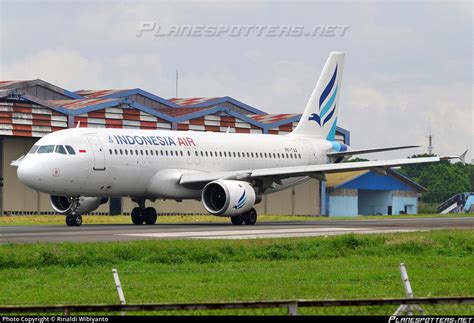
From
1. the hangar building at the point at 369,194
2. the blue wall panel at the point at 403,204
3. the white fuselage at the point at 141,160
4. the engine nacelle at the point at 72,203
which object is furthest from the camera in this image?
the blue wall panel at the point at 403,204

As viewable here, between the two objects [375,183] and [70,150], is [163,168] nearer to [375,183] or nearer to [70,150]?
[70,150]

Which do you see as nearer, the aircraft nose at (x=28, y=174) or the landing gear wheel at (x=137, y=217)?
the aircraft nose at (x=28, y=174)

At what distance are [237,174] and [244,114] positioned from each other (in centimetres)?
3088

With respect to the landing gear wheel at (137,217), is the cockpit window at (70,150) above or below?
above

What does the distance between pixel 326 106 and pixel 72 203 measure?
59.6ft

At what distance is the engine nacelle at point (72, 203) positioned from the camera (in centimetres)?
4398

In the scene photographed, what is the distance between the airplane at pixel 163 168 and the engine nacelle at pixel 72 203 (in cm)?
4

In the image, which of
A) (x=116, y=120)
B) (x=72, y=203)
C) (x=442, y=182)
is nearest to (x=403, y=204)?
(x=116, y=120)

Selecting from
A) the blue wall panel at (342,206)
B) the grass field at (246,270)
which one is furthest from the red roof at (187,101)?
the grass field at (246,270)

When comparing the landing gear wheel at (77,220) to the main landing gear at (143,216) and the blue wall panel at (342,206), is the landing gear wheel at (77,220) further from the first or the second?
the blue wall panel at (342,206)

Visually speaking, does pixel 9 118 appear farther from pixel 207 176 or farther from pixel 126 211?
pixel 207 176

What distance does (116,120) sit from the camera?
64.8m

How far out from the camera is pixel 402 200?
90.2 m

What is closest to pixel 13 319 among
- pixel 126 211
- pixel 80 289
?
pixel 80 289
